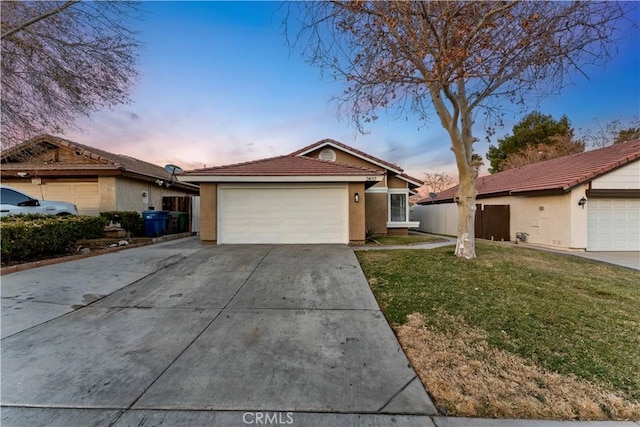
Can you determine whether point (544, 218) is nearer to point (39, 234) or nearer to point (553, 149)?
point (553, 149)

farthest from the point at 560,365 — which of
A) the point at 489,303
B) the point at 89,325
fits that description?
the point at 89,325

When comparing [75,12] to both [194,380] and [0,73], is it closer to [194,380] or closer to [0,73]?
[0,73]

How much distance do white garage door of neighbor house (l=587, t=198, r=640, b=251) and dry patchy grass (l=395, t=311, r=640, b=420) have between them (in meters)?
12.5

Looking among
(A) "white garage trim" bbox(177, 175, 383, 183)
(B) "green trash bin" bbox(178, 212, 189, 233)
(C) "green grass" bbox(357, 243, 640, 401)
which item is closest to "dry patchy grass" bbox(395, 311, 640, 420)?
(C) "green grass" bbox(357, 243, 640, 401)

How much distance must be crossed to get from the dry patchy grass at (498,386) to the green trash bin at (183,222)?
12.9m

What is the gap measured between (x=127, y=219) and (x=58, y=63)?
5.59 m

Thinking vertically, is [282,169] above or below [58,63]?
below

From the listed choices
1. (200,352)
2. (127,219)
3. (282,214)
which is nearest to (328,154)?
(282,214)

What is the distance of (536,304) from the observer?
4.83 m

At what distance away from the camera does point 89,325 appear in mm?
4121

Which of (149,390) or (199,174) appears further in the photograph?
(199,174)

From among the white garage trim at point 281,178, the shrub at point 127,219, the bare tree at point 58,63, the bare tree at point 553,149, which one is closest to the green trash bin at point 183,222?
the shrub at point 127,219

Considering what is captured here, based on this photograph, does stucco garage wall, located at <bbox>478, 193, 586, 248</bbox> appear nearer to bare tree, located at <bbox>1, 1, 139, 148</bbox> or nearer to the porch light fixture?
the porch light fixture

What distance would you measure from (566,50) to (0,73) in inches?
556
